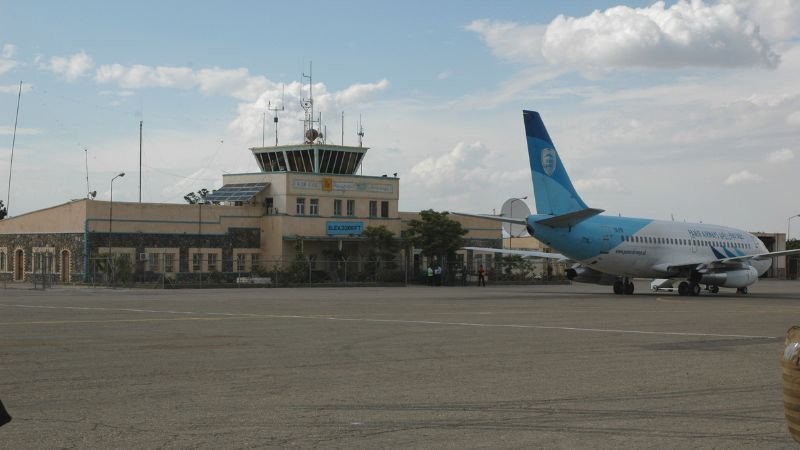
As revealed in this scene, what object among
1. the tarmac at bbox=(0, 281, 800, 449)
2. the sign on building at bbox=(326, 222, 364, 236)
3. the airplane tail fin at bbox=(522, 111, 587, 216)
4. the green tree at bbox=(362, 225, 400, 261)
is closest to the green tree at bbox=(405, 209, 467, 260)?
the green tree at bbox=(362, 225, 400, 261)

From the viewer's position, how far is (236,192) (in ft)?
212

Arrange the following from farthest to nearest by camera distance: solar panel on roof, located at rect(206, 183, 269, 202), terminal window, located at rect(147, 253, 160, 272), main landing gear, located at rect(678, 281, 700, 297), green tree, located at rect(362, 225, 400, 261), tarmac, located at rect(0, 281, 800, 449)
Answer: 1. green tree, located at rect(362, 225, 400, 261)
2. solar panel on roof, located at rect(206, 183, 269, 202)
3. terminal window, located at rect(147, 253, 160, 272)
4. main landing gear, located at rect(678, 281, 700, 297)
5. tarmac, located at rect(0, 281, 800, 449)

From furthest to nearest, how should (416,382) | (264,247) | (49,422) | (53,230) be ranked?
(264,247)
(53,230)
(416,382)
(49,422)

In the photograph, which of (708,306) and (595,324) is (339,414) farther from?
(708,306)

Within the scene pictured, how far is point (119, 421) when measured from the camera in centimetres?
911

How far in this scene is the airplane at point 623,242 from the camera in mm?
38250

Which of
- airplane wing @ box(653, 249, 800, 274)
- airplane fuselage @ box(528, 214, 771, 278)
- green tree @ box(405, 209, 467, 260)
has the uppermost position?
green tree @ box(405, 209, 467, 260)

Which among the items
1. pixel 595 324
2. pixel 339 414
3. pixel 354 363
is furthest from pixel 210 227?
pixel 339 414

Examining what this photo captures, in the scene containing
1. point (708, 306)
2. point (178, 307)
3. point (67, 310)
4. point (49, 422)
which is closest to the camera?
point (49, 422)

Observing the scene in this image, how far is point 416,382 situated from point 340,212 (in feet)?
176

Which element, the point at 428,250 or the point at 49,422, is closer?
the point at 49,422

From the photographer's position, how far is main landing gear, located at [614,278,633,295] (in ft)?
147

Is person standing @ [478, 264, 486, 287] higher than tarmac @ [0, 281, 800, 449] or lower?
higher

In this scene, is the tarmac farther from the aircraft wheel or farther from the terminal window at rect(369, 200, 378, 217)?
the terminal window at rect(369, 200, 378, 217)
